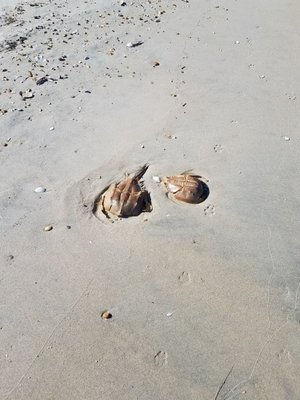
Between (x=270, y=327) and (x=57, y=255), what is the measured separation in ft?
5.57

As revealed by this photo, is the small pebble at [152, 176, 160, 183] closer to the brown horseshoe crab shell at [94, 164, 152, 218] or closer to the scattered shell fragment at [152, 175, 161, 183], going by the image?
the scattered shell fragment at [152, 175, 161, 183]

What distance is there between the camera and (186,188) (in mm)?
4211

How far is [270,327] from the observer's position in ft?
11.0

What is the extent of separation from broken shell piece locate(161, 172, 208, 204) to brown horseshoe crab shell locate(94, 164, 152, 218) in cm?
22

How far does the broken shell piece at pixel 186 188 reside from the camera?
4.19 metres


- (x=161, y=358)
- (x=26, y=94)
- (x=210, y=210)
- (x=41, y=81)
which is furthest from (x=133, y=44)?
(x=161, y=358)

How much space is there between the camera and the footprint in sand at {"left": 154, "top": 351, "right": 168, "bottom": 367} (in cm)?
315

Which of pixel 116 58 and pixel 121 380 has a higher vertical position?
pixel 116 58

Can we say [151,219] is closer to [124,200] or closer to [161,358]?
A: [124,200]

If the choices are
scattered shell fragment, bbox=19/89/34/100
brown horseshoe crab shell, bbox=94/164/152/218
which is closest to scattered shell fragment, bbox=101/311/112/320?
brown horseshoe crab shell, bbox=94/164/152/218

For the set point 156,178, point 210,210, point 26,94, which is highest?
point 26,94

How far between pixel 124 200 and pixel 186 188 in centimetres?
55

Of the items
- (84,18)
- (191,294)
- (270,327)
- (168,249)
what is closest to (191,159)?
(168,249)

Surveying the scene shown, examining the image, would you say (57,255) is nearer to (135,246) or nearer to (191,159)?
(135,246)
